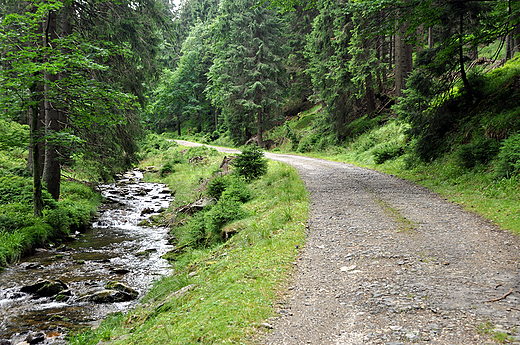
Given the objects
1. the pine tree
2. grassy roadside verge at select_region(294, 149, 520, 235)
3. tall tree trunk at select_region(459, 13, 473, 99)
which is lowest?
grassy roadside verge at select_region(294, 149, 520, 235)

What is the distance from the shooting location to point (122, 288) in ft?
22.7

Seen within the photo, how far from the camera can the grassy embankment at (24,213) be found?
8.59 meters

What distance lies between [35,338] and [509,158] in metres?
11.1

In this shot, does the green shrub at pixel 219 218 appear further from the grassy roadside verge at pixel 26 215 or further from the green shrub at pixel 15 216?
the green shrub at pixel 15 216

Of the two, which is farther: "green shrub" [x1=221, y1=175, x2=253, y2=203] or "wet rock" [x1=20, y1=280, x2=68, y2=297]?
"green shrub" [x1=221, y1=175, x2=253, y2=203]

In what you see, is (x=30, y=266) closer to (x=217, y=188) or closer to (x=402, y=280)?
(x=217, y=188)

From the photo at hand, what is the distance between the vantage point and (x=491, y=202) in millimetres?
7672

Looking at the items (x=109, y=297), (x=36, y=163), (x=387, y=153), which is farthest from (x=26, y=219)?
(x=387, y=153)

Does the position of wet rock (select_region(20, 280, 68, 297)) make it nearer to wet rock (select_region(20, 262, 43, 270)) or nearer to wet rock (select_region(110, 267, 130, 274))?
wet rock (select_region(110, 267, 130, 274))

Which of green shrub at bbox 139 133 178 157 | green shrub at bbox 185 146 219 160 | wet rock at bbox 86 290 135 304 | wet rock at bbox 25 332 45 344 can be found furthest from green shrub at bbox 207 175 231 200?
green shrub at bbox 139 133 178 157

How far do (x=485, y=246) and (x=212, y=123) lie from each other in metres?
51.1

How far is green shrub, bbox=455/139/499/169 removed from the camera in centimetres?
971

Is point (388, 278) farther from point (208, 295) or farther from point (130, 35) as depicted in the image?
point (130, 35)

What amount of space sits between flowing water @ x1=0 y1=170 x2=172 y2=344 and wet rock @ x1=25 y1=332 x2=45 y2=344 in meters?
0.09
